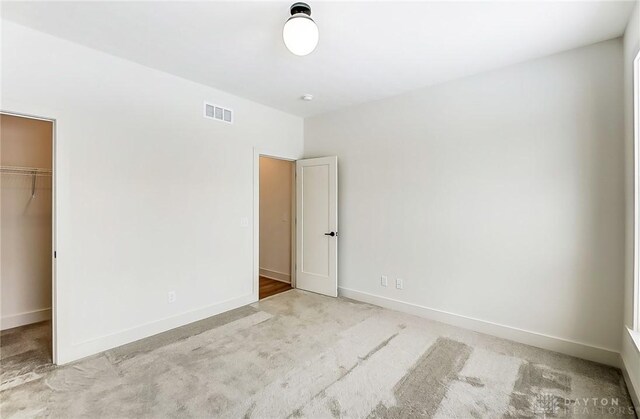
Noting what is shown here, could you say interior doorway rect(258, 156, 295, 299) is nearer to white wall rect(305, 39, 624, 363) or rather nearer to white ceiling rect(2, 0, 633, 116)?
white wall rect(305, 39, 624, 363)

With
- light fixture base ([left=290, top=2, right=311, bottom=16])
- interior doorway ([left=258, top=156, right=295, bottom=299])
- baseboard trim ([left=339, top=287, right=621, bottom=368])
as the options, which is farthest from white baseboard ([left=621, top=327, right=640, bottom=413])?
interior doorway ([left=258, top=156, right=295, bottom=299])

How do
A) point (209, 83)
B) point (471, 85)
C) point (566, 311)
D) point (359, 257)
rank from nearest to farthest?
point (566, 311) < point (471, 85) < point (209, 83) < point (359, 257)

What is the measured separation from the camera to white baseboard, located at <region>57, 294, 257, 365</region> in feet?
8.58

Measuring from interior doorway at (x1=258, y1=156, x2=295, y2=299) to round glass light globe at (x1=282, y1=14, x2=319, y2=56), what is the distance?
2901 mm

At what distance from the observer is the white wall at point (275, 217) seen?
5.21m

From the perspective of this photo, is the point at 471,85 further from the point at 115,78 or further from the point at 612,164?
the point at 115,78

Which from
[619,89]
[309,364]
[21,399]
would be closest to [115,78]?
[21,399]

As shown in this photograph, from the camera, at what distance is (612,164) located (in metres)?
2.54

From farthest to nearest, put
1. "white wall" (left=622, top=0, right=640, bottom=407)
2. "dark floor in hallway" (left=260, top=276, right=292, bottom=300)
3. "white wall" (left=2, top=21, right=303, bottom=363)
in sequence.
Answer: "dark floor in hallway" (left=260, top=276, right=292, bottom=300)
"white wall" (left=2, top=21, right=303, bottom=363)
"white wall" (left=622, top=0, right=640, bottom=407)

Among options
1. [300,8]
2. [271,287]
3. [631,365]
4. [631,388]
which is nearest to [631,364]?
[631,365]

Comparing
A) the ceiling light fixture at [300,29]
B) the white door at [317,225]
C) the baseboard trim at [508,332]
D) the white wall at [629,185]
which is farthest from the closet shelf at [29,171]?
the white wall at [629,185]

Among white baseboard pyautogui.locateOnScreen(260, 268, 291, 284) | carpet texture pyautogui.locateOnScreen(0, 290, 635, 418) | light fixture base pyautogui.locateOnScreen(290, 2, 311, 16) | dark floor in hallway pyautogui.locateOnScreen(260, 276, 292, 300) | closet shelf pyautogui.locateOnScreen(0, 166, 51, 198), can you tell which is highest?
light fixture base pyautogui.locateOnScreen(290, 2, 311, 16)

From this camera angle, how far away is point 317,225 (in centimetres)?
459

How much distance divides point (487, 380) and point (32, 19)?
438 cm
